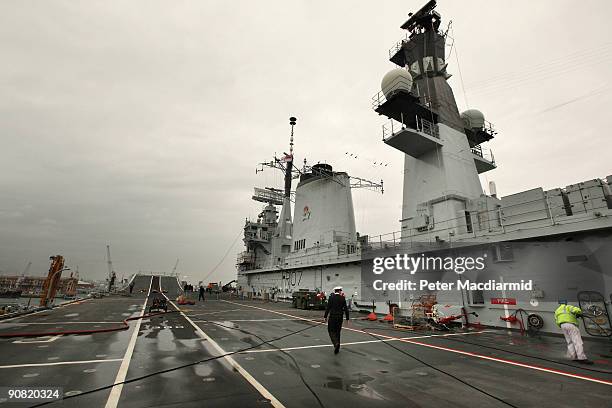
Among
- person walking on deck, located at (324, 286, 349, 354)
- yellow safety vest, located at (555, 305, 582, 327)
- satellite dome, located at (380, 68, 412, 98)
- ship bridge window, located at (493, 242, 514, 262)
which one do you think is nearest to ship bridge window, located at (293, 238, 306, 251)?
satellite dome, located at (380, 68, 412, 98)

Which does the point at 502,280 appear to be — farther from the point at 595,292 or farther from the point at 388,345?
the point at 388,345

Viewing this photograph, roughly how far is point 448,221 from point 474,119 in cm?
1012

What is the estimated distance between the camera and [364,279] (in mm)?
19281

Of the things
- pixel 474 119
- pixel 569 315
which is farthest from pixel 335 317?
pixel 474 119

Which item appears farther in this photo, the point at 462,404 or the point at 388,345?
the point at 388,345

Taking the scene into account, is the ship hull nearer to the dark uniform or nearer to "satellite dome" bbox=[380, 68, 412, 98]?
the dark uniform

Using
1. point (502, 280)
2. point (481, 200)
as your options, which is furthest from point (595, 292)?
point (481, 200)

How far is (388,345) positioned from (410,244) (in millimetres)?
8875

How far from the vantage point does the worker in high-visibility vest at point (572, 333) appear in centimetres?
657

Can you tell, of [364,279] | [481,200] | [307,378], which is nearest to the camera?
[307,378]

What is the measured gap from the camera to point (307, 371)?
5.52m

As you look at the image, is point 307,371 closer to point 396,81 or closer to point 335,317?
point 335,317

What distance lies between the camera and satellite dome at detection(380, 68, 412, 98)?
687 inches

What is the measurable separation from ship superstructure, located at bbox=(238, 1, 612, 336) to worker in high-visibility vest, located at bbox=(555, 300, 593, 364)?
370 centimetres
